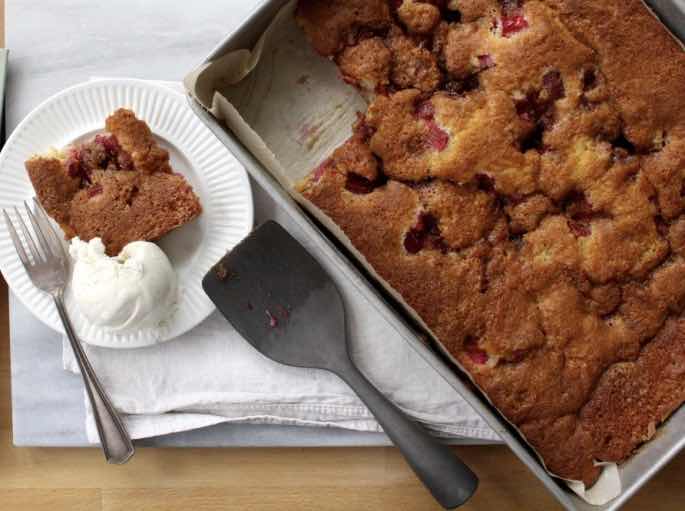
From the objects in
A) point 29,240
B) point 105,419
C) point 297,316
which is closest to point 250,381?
point 297,316

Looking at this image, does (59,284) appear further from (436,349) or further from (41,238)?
(436,349)

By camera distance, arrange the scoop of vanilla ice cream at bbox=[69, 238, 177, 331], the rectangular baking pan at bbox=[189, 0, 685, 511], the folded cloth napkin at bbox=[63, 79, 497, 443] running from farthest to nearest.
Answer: the folded cloth napkin at bbox=[63, 79, 497, 443]
the scoop of vanilla ice cream at bbox=[69, 238, 177, 331]
the rectangular baking pan at bbox=[189, 0, 685, 511]

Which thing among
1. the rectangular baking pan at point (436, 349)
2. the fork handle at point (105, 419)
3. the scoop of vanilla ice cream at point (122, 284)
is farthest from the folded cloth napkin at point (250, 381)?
the rectangular baking pan at point (436, 349)

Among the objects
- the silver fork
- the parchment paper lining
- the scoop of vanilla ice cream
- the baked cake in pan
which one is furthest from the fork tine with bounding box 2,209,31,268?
the baked cake in pan

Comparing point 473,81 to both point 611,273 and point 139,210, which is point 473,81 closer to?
point 611,273

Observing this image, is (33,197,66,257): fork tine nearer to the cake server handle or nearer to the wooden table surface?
the wooden table surface

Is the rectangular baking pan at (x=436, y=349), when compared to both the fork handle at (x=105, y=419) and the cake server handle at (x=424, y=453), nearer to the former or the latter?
the cake server handle at (x=424, y=453)
